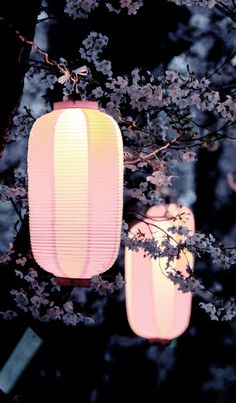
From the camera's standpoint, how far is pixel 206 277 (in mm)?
11586

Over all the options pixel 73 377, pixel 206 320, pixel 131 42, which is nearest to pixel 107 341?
pixel 73 377

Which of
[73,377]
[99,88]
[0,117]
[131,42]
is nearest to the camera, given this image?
[0,117]

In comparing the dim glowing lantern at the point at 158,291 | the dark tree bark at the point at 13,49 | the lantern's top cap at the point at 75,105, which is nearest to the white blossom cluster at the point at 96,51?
the dim glowing lantern at the point at 158,291

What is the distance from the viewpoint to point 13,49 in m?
4.43

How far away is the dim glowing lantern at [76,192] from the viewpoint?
15.4 ft

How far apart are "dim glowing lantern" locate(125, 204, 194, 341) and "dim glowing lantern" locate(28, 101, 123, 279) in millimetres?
2756

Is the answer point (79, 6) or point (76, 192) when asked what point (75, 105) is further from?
point (79, 6)

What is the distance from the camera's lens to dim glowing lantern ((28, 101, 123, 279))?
468 cm

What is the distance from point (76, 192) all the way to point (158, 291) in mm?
3179

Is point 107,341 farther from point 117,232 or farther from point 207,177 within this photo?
point 117,232

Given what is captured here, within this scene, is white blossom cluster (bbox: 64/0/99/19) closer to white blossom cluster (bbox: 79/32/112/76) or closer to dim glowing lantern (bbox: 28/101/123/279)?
white blossom cluster (bbox: 79/32/112/76)

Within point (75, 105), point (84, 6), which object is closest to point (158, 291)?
point (84, 6)

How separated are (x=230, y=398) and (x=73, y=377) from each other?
248 cm

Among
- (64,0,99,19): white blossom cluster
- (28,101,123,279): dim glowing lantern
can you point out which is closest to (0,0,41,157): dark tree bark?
(28,101,123,279): dim glowing lantern
